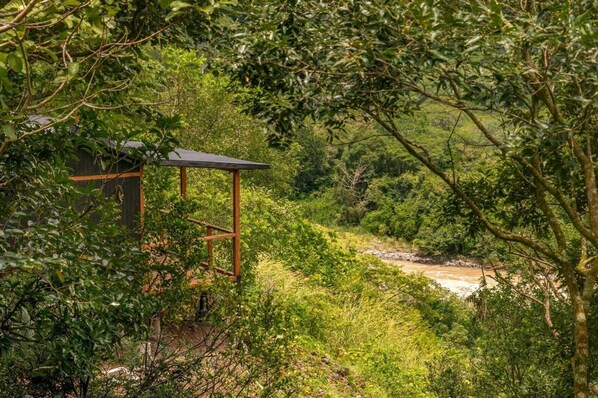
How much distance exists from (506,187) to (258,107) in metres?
2.48

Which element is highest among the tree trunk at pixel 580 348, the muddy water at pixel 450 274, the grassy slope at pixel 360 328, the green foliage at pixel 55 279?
the green foliage at pixel 55 279

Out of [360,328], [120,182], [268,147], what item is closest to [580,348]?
[268,147]

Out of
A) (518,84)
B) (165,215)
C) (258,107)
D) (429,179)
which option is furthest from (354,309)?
(429,179)

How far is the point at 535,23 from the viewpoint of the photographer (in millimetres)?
3891

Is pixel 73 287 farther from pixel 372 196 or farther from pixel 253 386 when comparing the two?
pixel 372 196

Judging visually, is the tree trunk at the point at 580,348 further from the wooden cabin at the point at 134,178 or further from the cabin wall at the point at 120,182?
the cabin wall at the point at 120,182

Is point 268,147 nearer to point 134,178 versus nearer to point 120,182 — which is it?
point 120,182

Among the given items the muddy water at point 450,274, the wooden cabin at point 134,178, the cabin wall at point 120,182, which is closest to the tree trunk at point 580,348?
the wooden cabin at point 134,178

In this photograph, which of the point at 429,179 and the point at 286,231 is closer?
the point at 286,231

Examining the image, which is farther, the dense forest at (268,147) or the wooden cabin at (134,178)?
the wooden cabin at (134,178)

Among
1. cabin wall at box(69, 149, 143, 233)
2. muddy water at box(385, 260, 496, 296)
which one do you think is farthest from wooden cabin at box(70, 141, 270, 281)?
muddy water at box(385, 260, 496, 296)

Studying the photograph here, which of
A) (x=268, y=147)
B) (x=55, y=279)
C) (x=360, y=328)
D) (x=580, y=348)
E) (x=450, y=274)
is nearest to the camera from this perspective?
(x=55, y=279)

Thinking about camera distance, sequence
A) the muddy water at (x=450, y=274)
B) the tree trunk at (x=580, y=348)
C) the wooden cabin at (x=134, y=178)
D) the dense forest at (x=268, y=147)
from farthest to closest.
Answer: the muddy water at (x=450, y=274) < the wooden cabin at (x=134, y=178) < the tree trunk at (x=580, y=348) < the dense forest at (x=268, y=147)

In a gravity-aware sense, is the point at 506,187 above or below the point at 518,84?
below
